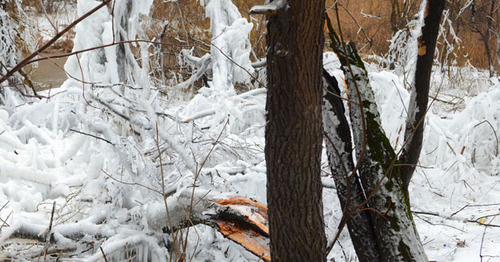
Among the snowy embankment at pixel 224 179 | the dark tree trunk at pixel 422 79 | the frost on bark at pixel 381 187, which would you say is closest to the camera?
the frost on bark at pixel 381 187

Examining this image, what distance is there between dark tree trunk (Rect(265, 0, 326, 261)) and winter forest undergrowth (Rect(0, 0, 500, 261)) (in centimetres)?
61

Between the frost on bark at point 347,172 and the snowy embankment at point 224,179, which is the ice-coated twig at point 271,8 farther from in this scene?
the snowy embankment at point 224,179

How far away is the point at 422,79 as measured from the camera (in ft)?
7.23

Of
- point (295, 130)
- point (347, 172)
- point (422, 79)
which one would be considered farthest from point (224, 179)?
point (295, 130)

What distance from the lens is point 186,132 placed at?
11.3 feet

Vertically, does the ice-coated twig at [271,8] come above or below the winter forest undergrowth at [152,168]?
above

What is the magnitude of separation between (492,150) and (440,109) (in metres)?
1.50

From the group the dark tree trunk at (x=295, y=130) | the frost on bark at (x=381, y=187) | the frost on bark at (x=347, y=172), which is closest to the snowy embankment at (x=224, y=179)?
the frost on bark at (x=381, y=187)

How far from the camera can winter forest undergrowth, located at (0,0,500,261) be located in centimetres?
259

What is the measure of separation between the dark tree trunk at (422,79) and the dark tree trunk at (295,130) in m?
0.89

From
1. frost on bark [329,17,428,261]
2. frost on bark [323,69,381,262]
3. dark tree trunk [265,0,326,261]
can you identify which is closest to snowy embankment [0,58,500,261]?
frost on bark [329,17,428,261]

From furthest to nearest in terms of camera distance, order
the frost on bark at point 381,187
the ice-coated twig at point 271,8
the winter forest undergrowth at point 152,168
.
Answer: the winter forest undergrowth at point 152,168
the frost on bark at point 381,187
the ice-coated twig at point 271,8

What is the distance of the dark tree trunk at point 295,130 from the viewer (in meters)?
1.23

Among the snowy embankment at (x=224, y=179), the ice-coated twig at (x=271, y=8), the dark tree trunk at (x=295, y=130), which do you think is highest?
the ice-coated twig at (x=271, y=8)
